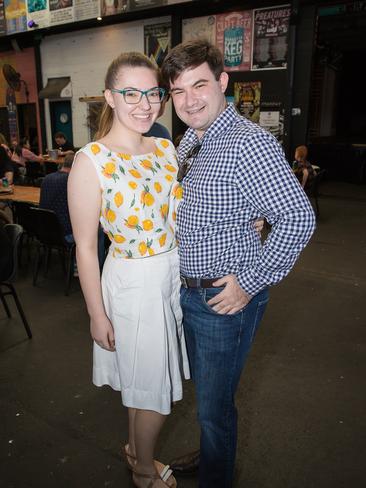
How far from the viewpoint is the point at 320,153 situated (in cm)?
1071

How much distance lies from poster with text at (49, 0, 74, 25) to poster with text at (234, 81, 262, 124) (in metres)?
4.33

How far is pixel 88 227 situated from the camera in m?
1.33

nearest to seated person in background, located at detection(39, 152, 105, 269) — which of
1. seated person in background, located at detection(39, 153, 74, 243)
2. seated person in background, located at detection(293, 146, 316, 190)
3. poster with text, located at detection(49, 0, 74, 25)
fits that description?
seated person in background, located at detection(39, 153, 74, 243)

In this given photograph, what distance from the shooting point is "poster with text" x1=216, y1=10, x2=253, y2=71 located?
7613mm

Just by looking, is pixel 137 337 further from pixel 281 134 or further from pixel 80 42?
pixel 80 42

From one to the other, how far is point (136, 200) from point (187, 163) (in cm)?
24

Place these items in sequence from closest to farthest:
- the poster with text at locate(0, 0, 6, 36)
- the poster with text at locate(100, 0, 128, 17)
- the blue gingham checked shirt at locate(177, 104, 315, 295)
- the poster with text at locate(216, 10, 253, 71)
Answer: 1. the blue gingham checked shirt at locate(177, 104, 315, 295)
2. the poster with text at locate(216, 10, 253, 71)
3. the poster with text at locate(100, 0, 128, 17)
4. the poster with text at locate(0, 0, 6, 36)

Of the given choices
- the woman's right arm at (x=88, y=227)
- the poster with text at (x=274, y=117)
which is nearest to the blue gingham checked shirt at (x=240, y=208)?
the woman's right arm at (x=88, y=227)

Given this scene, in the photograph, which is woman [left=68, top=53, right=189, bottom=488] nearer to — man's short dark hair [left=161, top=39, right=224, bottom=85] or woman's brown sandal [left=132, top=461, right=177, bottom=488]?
man's short dark hair [left=161, top=39, right=224, bottom=85]

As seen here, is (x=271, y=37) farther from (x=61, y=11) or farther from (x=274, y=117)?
(x=61, y=11)

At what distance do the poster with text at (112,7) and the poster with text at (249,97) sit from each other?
114 inches

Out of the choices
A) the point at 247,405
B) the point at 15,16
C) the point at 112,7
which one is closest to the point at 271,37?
the point at 112,7

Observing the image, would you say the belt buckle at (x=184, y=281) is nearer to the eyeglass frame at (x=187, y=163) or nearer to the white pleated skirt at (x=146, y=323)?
the white pleated skirt at (x=146, y=323)

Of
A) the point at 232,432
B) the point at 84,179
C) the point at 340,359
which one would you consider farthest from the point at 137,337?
the point at 340,359
